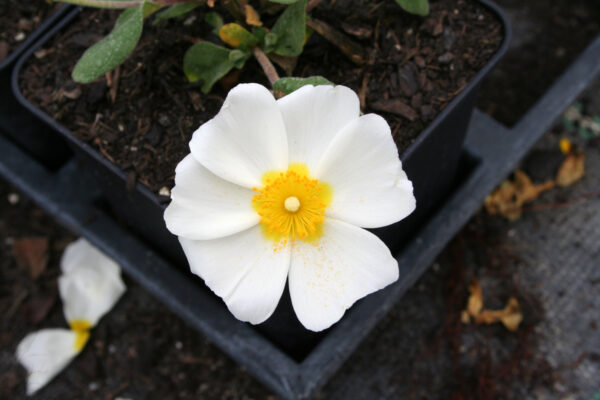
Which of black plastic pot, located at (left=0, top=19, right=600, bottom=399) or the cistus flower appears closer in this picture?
the cistus flower

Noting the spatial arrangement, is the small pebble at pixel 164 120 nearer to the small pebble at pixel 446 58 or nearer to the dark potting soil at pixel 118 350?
the small pebble at pixel 446 58

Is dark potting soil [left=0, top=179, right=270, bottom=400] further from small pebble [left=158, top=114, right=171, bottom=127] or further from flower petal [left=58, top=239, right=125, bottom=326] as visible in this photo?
small pebble [left=158, top=114, right=171, bottom=127]

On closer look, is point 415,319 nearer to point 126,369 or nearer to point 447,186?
point 447,186

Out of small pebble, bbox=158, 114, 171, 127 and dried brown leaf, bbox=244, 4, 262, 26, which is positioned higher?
dried brown leaf, bbox=244, 4, 262, 26

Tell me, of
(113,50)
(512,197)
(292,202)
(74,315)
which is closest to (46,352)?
(74,315)

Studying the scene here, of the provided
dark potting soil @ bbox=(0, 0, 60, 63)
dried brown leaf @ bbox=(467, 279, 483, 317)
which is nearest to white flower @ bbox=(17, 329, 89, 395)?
dark potting soil @ bbox=(0, 0, 60, 63)
